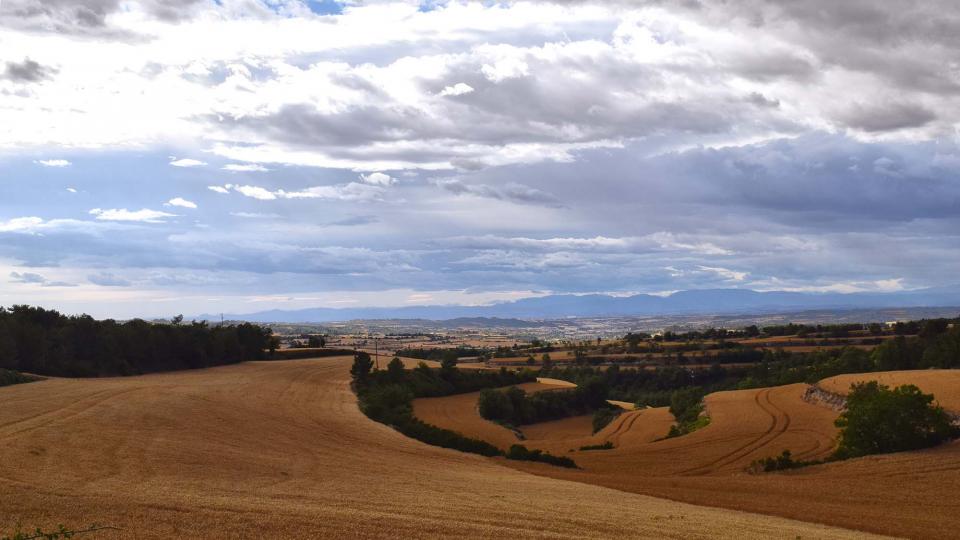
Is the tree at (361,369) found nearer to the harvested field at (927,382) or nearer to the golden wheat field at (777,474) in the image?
the golden wheat field at (777,474)

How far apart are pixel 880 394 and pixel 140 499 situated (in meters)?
36.8

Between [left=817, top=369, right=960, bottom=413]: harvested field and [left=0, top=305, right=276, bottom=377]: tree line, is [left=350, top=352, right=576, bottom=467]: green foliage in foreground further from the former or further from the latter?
[left=817, top=369, right=960, bottom=413]: harvested field

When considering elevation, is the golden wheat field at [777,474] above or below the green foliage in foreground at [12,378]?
below

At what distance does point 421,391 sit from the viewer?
95188mm

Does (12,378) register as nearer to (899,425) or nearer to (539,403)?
(539,403)

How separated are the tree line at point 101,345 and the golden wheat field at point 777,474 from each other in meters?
42.6

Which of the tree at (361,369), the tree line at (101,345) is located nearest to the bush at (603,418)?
the tree at (361,369)

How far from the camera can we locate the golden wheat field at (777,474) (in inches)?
Answer: 1109

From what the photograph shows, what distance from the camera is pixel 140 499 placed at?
21422mm

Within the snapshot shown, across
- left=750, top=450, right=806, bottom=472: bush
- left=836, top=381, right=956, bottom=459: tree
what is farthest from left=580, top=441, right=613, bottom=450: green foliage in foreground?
left=836, top=381, right=956, bottom=459: tree

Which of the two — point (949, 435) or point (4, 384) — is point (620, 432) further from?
point (4, 384)

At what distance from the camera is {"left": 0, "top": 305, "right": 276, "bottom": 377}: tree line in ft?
267

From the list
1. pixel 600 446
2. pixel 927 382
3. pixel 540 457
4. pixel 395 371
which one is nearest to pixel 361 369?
pixel 395 371

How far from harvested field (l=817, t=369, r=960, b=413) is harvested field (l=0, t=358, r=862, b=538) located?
26401 mm
